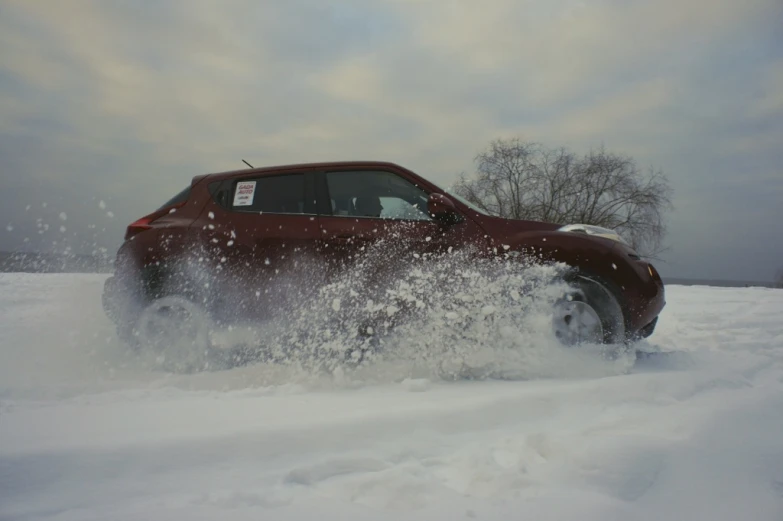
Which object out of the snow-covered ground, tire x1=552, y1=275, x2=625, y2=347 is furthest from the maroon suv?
the snow-covered ground

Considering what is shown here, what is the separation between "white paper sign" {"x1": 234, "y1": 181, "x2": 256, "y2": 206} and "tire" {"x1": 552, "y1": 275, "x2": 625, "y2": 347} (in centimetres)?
243

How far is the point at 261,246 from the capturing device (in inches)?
128

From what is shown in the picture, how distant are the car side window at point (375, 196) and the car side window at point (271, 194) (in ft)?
0.83

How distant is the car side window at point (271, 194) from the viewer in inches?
134

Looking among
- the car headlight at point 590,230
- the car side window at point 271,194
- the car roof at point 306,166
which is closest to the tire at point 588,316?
the car headlight at point 590,230

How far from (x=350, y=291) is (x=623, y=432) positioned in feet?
6.05

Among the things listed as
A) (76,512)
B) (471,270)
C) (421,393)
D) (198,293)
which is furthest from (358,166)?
(76,512)

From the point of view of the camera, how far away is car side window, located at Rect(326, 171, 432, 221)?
329 centimetres

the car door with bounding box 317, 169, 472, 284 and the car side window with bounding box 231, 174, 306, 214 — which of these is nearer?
the car door with bounding box 317, 169, 472, 284

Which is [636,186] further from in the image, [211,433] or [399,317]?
[211,433]

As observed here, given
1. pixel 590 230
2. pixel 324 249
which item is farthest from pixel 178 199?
pixel 590 230

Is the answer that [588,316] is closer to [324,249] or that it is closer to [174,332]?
[324,249]

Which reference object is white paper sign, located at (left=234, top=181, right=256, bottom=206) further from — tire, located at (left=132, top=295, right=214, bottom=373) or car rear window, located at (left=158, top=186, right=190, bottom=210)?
tire, located at (left=132, top=295, right=214, bottom=373)

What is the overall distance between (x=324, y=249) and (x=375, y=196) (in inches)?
22.9
